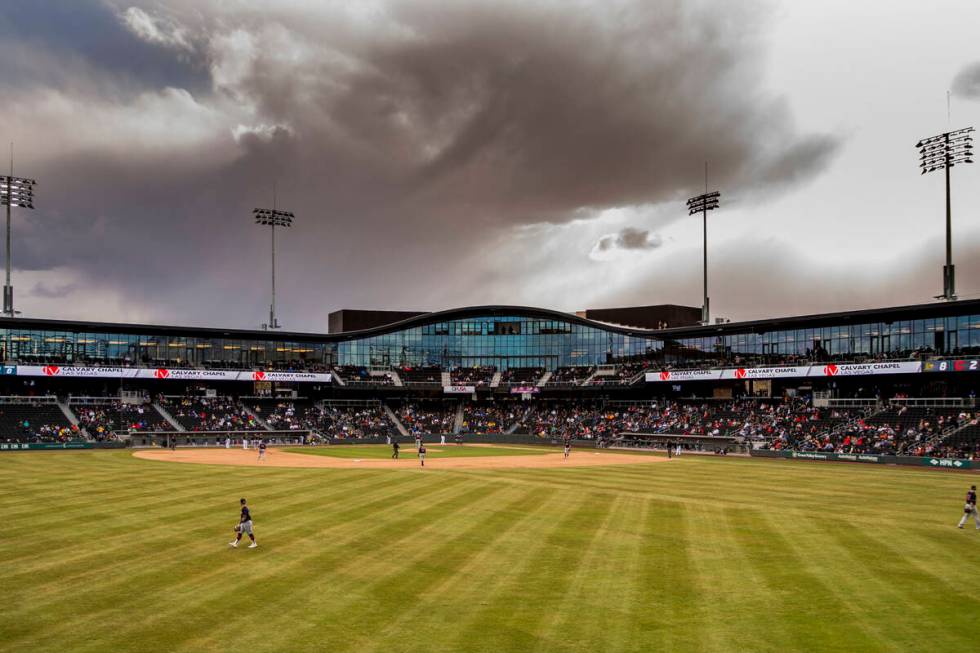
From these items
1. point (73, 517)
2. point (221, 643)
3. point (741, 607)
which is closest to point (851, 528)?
point (741, 607)

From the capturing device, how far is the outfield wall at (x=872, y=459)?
5188 cm

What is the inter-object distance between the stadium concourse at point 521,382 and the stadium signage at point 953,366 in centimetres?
12

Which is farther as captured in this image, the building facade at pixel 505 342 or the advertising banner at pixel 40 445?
the building facade at pixel 505 342

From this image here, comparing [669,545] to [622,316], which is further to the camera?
[622,316]

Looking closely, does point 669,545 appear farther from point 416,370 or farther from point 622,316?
point 622,316

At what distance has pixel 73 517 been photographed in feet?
86.1

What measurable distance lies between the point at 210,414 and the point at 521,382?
42.1 m

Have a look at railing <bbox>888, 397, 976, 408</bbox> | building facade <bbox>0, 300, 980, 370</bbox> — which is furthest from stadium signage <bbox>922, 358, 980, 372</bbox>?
building facade <bbox>0, 300, 980, 370</bbox>

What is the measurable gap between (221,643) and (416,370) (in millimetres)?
92124

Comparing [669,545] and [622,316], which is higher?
[622,316]

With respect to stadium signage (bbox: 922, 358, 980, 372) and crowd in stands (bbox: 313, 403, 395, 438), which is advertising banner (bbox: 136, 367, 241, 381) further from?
stadium signage (bbox: 922, 358, 980, 372)

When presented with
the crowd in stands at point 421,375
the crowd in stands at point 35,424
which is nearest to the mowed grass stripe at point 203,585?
the crowd in stands at point 35,424

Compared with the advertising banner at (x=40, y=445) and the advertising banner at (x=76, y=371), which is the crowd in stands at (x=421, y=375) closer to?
the advertising banner at (x=76, y=371)

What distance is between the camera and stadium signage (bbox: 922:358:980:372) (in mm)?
61250
